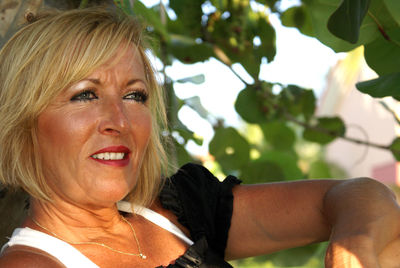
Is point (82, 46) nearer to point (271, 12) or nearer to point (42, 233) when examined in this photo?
point (42, 233)

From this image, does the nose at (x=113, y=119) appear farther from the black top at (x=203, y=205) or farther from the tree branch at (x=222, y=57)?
the tree branch at (x=222, y=57)

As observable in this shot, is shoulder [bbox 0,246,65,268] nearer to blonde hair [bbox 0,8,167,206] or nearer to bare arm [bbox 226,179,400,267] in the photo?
blonde hair [bbox 0,8,167,206]

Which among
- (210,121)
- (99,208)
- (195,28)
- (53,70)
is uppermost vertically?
(53,70)

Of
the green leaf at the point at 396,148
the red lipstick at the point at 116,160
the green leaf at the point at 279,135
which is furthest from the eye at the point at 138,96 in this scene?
the green leaf at the point at 279,135

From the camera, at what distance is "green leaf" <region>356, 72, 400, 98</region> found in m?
0.93

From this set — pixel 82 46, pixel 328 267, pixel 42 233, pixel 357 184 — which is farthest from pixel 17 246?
pixel 357 184

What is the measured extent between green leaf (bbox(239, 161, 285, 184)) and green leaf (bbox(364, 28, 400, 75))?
2.41 feet

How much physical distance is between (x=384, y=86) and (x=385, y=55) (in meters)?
0.14

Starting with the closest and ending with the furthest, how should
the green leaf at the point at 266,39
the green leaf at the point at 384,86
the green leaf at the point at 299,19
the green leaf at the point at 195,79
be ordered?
1. the green leaf at the point at 384,86
2. the green leaf at the point at 195,79
3. the green leaf at the point at 266,39
4. the green leaf at the point at 299,19

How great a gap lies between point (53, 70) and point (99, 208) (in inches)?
11.8

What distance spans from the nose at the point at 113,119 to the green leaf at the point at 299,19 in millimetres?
863

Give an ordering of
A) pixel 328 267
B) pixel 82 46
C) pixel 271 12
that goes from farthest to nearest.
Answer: pixel 271 12
pixel 82 46
pixel 328 267

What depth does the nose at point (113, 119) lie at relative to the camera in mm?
1113

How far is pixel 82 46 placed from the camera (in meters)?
1.15
